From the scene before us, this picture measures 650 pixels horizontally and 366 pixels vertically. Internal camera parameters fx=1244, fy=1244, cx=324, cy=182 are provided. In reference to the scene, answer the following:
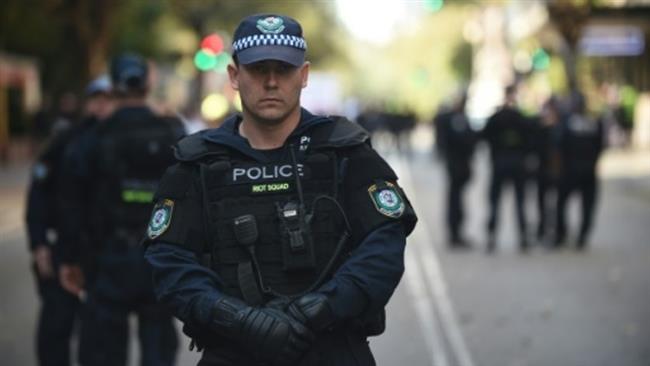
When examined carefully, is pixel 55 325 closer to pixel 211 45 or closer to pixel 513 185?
pixel 513 185

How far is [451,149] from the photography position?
50.4 ft

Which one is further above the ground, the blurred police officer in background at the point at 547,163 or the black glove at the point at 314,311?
the black glove at the point at 314,311

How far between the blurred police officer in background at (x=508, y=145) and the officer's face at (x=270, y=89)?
10.5m

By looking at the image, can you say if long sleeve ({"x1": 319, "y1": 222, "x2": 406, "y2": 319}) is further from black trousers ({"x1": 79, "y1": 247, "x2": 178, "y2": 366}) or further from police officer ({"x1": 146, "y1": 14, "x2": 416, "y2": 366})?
black trousers ({"x1": 79, "y1": 247, "x2": 178, "y2": 366})

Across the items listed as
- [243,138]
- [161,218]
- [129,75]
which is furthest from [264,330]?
[129,75]

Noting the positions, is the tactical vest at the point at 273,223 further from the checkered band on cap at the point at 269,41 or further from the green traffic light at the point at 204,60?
the green traffic light at the point at 204,60

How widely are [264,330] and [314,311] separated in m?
0.16

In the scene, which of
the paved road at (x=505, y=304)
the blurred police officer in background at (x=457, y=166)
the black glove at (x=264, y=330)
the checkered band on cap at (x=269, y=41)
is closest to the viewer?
the black glove at (x=264, y=330)

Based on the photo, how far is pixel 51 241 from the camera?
712 cm

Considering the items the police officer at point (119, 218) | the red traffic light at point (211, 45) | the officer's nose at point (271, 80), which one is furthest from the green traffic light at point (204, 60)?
the officer's nose at point (271, 80)

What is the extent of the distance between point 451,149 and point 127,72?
9.65 meters

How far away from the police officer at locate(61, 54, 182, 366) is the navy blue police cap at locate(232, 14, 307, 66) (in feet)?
7.36

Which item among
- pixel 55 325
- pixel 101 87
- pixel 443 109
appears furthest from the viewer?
pixel 443 109

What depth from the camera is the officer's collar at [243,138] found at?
3736 millimetres
